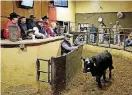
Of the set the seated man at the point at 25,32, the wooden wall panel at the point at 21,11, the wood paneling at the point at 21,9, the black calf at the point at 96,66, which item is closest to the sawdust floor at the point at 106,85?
the black calf at the point at 96,66

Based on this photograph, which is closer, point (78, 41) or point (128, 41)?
point (128, 41)

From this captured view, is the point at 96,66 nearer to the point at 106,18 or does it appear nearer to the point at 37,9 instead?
the point at 37,9

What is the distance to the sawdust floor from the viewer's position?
14.0 feet

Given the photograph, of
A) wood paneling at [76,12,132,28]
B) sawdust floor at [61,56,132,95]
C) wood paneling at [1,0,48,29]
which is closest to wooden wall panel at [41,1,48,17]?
wood paneling at [1,0,48,29]

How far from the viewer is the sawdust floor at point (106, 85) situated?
4.27 meters

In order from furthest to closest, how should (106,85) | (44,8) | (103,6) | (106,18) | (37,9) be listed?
1. (103,6)
2. (106,18)
3. (44,8)
4. (37,9)
5. (106,85)

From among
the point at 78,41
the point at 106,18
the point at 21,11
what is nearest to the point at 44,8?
the point at 78,41

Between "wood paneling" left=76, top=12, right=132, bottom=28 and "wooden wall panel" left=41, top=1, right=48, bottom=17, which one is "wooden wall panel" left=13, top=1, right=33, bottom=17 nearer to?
"wooden wall panel" left=41, top=1, right=48, bottom=17

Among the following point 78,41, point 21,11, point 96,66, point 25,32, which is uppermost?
point 21,11

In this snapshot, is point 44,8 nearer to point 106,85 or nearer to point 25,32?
point 25,32

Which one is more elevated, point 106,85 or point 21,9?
point 21,9

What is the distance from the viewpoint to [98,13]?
1416 cm

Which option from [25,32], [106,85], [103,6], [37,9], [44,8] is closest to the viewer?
[106,85]

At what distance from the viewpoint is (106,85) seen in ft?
15.2
